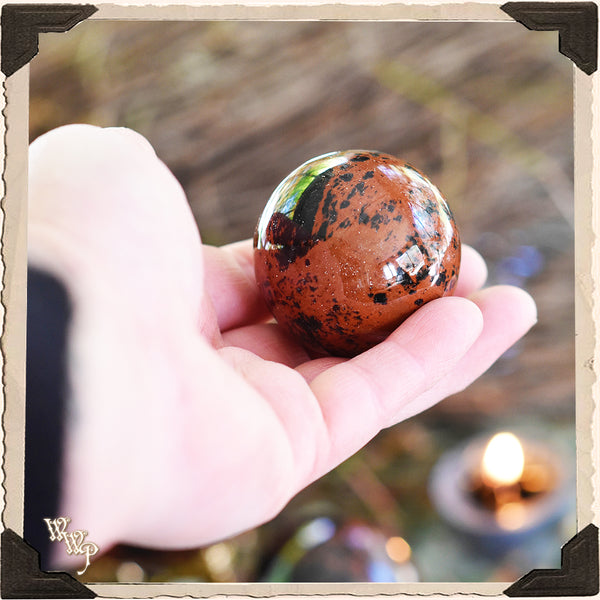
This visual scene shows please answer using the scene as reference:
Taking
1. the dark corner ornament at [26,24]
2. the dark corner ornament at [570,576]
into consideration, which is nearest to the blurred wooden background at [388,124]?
the dark corner ornament at [26,24]

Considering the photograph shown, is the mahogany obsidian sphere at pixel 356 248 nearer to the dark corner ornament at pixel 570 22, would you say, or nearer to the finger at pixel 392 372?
the finger at pixel 392 372

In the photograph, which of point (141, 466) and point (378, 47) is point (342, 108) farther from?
point (141, 466)

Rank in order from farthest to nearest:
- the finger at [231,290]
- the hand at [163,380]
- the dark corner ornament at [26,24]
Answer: the finger at [231,290] → the dark corner ornament at [26,24] → the hand at [163,380]

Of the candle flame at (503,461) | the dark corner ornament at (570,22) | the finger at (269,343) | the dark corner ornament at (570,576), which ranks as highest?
the dark corner ornament at (570,22)

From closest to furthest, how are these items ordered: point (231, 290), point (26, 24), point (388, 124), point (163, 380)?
point (163, 380) → point (26, 24) → point (231, 290) → point (388, 124)

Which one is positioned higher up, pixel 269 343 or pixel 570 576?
pixel 269 343

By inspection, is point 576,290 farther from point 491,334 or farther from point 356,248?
point 356,248

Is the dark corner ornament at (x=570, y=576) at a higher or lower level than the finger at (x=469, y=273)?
lower

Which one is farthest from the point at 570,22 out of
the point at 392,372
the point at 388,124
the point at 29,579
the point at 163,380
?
the point at 29,579
